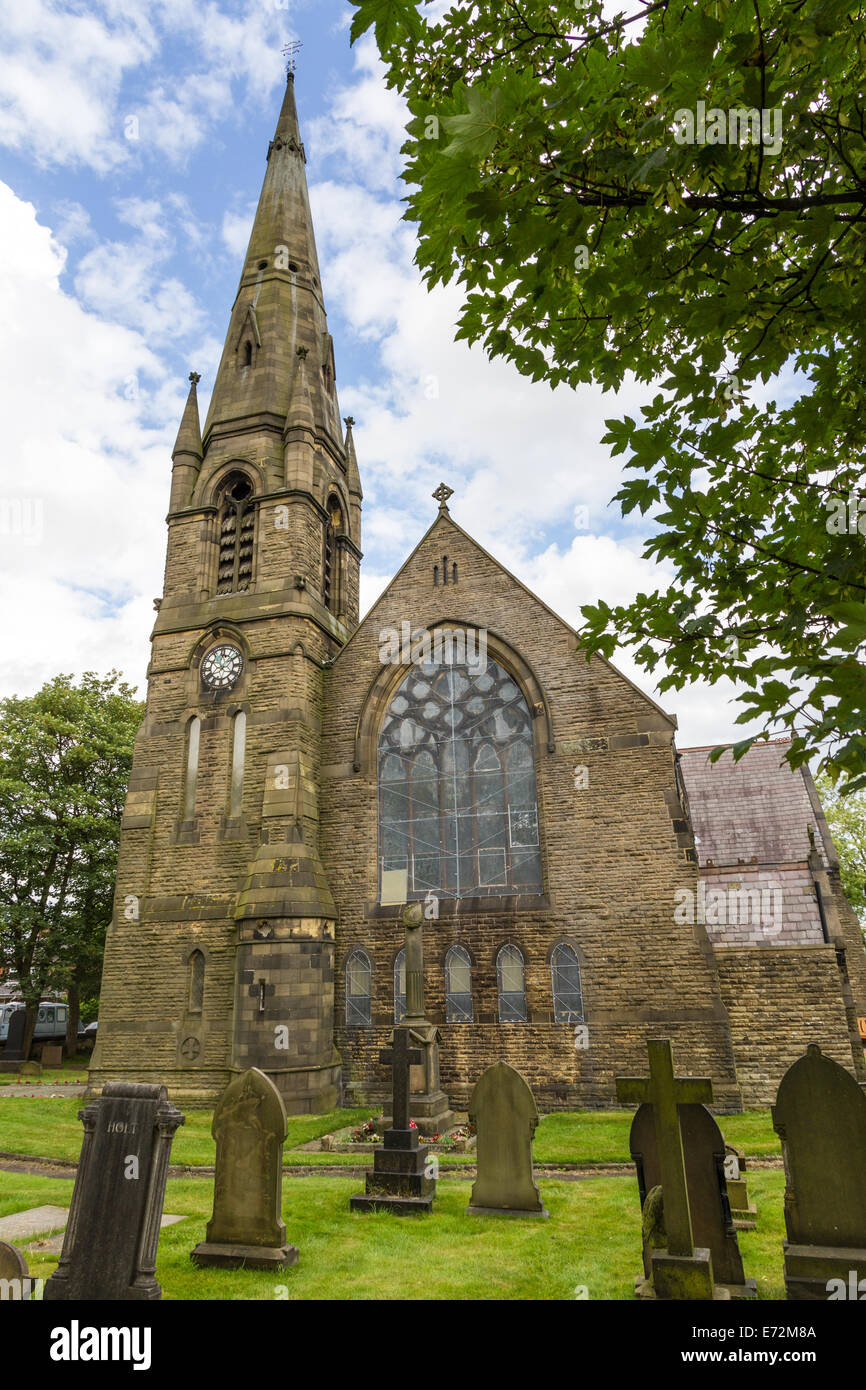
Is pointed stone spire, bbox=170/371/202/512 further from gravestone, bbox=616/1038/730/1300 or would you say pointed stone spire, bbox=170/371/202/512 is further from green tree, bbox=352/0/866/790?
gravestone, bbox=616/1038/730/1300

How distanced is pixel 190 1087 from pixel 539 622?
11586 mm

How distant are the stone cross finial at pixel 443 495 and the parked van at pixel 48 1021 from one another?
93.8 feet

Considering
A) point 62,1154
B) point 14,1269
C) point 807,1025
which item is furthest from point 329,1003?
point 14,1269

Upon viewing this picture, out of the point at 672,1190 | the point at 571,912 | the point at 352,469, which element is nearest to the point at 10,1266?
the point at 672,1190

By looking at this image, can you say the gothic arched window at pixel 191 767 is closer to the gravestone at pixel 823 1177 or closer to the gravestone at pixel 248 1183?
the gravestone at pixel 248 1183

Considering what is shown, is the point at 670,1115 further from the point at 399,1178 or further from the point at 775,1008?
the point at 775,1008

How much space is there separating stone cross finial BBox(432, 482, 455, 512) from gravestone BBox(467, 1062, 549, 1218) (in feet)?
45.1

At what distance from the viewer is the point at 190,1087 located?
15.2 metres

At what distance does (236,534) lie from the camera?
786 inches

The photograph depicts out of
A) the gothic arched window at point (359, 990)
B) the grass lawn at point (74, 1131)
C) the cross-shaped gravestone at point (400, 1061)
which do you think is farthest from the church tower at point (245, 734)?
the cross-shaped gravestone at point (400, 1061)

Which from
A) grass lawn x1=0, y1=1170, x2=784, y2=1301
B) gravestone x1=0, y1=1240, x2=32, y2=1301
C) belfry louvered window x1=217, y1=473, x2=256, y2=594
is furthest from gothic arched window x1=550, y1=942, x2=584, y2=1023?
belfry louvered window x1=217, y1=473, x2=256, y2=594

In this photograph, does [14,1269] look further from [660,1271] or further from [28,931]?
[28,931]

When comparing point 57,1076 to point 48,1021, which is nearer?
point 57,1076

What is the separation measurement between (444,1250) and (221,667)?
13.7 m
